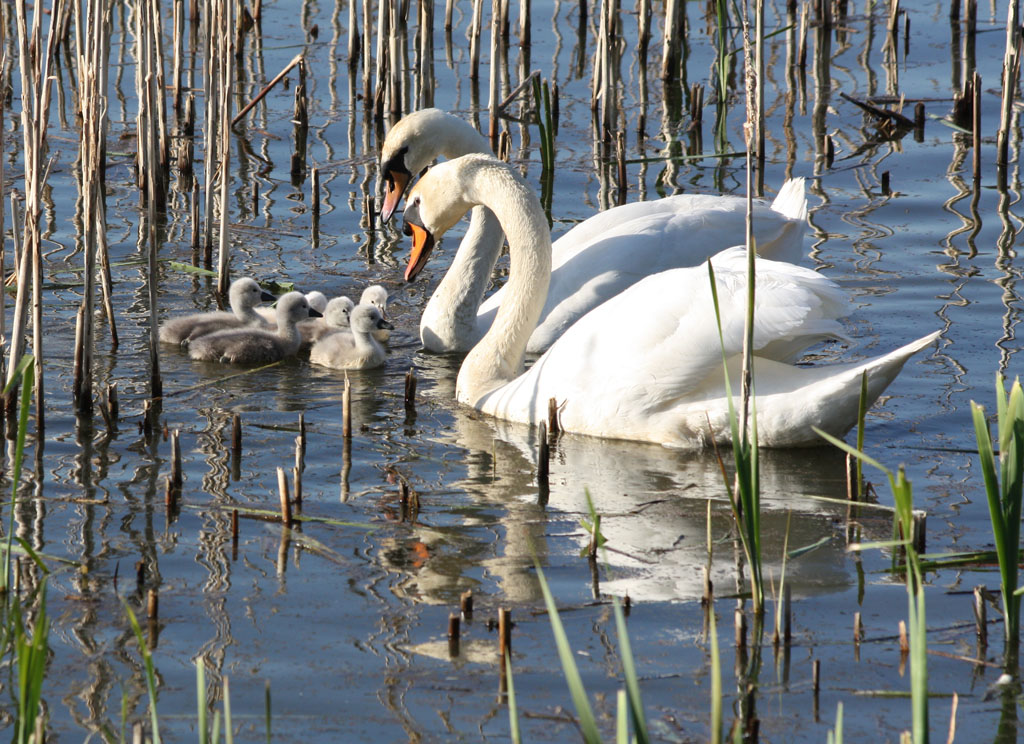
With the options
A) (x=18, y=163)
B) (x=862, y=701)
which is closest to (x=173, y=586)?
(x=862, y=701)

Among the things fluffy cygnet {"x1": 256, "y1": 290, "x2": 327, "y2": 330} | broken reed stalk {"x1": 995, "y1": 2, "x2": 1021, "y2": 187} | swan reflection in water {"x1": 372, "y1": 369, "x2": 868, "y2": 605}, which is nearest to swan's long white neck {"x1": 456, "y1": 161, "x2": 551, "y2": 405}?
swan reflection in water {"x1": 372, "y1": 369, "x2": 868, "y2": 605}

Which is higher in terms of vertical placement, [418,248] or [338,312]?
[418,248]

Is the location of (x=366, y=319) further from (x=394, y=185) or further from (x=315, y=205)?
(x=315, y=205)

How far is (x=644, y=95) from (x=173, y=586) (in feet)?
30.1

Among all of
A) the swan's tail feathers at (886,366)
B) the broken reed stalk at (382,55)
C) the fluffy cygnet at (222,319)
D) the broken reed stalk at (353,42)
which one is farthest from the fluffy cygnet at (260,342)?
the broken reed stalk at (353,42)

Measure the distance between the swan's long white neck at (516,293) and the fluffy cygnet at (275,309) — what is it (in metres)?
1.21

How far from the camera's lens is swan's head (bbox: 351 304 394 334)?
7.57 metres

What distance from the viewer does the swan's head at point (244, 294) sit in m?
8.05

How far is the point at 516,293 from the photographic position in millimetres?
7387

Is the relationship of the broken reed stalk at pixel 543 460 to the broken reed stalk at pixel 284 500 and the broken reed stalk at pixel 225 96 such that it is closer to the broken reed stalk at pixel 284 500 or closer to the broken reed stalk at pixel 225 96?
the broken reed stalk at pixel 284 500

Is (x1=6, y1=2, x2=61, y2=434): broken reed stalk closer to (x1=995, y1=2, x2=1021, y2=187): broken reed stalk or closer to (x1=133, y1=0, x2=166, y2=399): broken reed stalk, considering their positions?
(x1=133, y1=0, x2=166, y2=399): broken reed stalk

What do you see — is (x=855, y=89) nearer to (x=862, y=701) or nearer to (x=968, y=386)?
(x=968, y=386)

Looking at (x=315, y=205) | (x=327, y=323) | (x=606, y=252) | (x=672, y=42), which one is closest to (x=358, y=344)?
(x=327, y=323)

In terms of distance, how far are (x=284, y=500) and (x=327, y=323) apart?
2.90m
